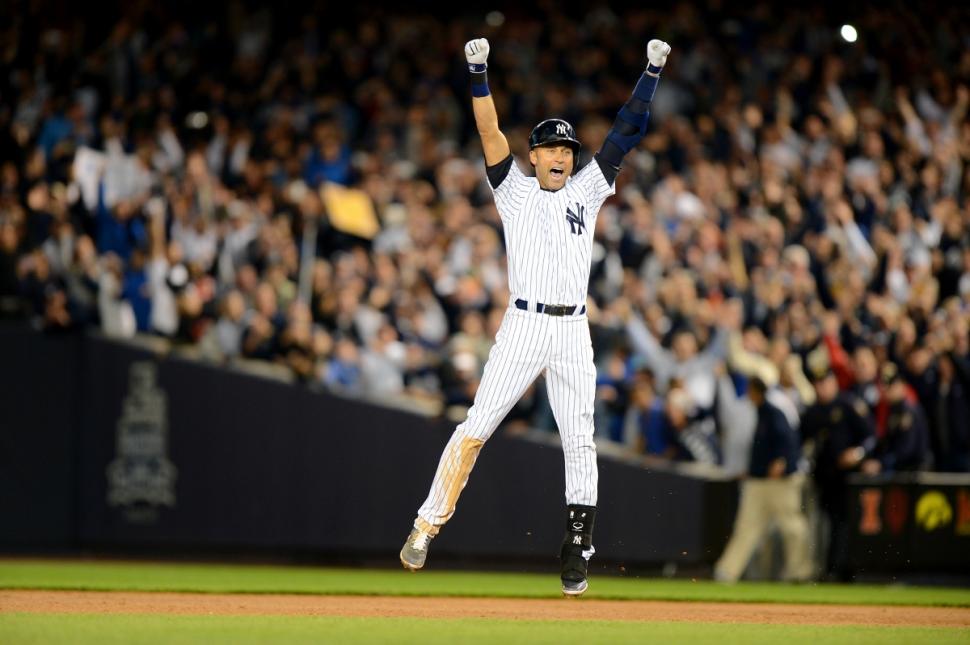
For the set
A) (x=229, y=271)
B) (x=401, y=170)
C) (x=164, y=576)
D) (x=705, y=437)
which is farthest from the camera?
(x=401, y=170)

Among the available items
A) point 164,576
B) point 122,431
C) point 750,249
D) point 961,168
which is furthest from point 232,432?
point 961,168

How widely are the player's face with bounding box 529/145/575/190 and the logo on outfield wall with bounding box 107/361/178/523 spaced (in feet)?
23.2

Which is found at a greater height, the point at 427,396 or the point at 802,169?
the point at 802,169

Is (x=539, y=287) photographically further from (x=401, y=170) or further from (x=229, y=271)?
(x=401, y=170)

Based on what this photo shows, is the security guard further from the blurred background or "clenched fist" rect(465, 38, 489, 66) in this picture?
"clenched fist" rect(465, 38, 489, 66)

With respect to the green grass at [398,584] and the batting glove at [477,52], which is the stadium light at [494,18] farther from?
the batting glove at [477,52]

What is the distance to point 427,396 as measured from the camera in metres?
15.2

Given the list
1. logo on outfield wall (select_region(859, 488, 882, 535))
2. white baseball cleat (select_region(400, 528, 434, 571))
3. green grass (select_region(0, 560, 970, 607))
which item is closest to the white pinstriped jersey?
white baseball cleat (select_region(400, 528, 434, 571))

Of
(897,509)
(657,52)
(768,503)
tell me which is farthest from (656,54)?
(897,509)

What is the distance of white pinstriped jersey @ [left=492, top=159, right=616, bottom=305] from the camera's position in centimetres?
894

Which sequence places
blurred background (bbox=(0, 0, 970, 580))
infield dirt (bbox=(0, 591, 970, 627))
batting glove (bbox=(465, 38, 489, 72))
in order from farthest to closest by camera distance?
blurred background (bbox=(0, 0, 970, 580)) < infield dirt (bbox=(0, 591, 970, 627)) < batting glove (bbox=(465, 38, 489, 72))

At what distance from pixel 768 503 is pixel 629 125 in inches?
232

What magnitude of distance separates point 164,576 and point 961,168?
9752mm

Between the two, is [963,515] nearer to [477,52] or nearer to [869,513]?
[869,513]
